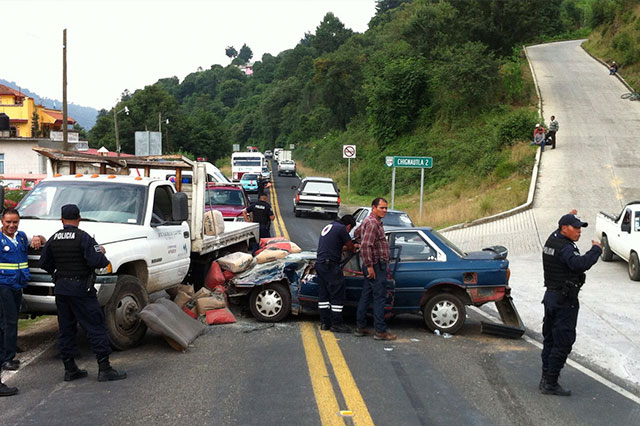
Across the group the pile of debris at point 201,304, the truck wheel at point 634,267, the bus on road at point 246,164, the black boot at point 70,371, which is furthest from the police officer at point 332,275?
A: the bus on road at point 246,164

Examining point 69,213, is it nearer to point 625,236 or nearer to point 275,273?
point 275,273

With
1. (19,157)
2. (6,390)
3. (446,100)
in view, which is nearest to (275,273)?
(6,390)

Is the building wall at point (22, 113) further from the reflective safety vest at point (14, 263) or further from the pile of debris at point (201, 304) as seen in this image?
the reflective safety vest at point (14, 263)

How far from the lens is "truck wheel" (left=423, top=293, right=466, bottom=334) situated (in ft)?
30.5

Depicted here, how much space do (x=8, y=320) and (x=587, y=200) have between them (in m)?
22.1

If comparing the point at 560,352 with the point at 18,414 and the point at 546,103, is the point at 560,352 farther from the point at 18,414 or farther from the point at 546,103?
the point at 546,103

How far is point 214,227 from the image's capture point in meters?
11.7

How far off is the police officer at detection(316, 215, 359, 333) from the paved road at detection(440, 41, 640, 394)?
127 inches

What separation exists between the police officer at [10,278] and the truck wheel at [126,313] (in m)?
1.08

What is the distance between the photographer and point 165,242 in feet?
30.4

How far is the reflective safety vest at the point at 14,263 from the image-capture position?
22.4 ft

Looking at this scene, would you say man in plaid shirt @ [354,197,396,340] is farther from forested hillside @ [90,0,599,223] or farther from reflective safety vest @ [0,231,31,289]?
forested hillside @ [90,0,599,223]

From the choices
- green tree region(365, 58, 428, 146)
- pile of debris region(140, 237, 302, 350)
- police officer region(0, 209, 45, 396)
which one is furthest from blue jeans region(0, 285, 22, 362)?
green tree region(365, 58, 428, 146)

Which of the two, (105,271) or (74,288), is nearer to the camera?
(74,288)
